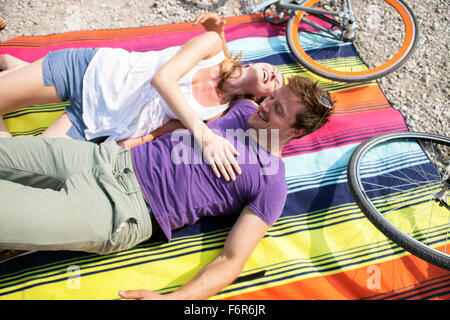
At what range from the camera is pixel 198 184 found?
77.3 inches

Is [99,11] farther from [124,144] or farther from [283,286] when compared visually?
[283,286]

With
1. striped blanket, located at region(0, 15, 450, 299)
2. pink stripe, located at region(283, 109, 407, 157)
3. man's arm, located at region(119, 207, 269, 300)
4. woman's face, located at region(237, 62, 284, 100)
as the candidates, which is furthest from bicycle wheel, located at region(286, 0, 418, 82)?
man's arm, located at region(119, 207, 269, 300)

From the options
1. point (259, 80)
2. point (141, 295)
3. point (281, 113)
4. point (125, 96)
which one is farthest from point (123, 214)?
point (259, 80)

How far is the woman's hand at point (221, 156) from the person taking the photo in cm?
192

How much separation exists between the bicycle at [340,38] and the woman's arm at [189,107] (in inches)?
57.9

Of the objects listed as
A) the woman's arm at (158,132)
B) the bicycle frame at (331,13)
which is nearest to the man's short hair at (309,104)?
the woman's arm at (158,132)

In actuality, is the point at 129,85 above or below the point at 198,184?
above

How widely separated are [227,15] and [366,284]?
3.73m

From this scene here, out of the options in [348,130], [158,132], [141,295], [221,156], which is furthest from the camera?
[348,130]

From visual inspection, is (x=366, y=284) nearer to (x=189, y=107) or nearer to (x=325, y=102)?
(x=325, y=102)

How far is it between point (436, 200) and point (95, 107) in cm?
280

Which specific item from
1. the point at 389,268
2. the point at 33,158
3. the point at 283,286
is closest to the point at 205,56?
the point at 33,158
